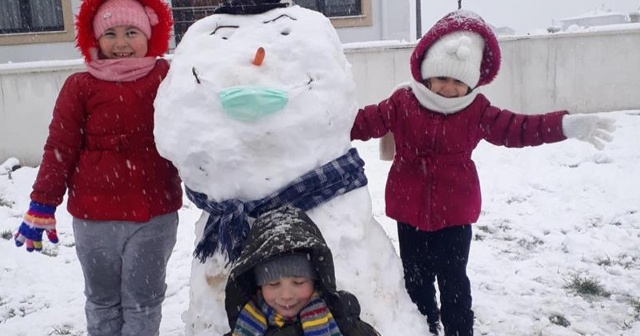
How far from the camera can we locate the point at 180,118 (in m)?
2.11

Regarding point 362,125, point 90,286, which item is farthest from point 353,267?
point 90,286

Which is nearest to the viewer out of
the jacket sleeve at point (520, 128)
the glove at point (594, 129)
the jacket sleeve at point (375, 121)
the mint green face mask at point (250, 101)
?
the mint green face mask at point (250, 101)

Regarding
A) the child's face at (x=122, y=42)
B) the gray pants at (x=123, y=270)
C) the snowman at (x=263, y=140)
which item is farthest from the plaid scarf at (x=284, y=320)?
the child's face at (x=122, y=42)

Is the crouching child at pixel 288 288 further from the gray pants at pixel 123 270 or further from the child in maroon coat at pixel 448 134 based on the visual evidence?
the child in maroon coat at pixel 448 134

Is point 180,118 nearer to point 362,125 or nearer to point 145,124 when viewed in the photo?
point 145,124

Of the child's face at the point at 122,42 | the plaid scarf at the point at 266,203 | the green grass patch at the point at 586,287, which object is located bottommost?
the green grass patch at the point at 586,287

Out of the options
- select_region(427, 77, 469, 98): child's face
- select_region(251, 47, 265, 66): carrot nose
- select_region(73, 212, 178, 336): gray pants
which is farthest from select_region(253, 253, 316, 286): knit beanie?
select_region(427, 77, 469, 98): child's face

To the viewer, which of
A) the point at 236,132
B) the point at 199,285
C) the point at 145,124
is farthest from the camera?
the point at 145,124

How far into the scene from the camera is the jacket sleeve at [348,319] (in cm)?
187

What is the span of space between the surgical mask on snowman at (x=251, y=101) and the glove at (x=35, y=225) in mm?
978

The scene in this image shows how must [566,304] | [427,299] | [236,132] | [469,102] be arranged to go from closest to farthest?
[236,132]
[469,102]
[427,299]
[566,304]

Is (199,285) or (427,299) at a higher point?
(199,285)

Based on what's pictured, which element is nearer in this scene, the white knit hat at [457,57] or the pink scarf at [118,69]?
the pink scarf at [118,69]

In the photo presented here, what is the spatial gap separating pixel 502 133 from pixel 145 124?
164 centimetres
